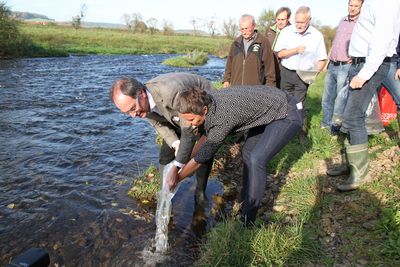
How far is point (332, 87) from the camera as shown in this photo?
6.17 meters

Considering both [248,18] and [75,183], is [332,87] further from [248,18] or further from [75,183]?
[75,183]

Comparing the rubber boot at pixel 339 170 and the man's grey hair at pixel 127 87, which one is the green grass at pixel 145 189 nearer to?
the man's grey hair at pixel 127 87

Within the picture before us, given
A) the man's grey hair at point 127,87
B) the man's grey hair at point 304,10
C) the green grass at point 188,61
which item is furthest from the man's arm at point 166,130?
the green grass at point 188,61

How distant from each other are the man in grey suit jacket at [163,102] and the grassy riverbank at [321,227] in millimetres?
991

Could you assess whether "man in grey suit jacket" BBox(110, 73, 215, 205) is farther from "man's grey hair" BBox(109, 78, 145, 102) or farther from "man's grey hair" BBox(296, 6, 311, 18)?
"man's grey hair" BBox(296, 6, 311, 18)

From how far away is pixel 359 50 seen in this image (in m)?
3.91

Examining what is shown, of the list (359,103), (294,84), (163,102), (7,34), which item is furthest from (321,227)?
(7,34)

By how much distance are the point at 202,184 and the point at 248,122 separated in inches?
64.7

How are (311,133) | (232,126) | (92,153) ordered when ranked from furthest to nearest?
(92,153) → (311,133) → (232,126)

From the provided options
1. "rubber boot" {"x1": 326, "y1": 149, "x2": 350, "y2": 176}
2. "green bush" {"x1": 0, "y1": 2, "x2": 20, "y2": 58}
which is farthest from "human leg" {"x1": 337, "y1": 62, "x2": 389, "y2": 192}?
"green bush" {"x1": 0, "y1": 2, "x2": 20, "y2": 58}

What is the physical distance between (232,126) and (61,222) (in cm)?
285

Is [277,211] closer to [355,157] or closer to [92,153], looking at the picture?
[355,157]

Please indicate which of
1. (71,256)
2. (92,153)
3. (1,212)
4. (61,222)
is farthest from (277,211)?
(92,153)

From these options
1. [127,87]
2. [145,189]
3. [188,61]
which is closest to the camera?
[127,87]
